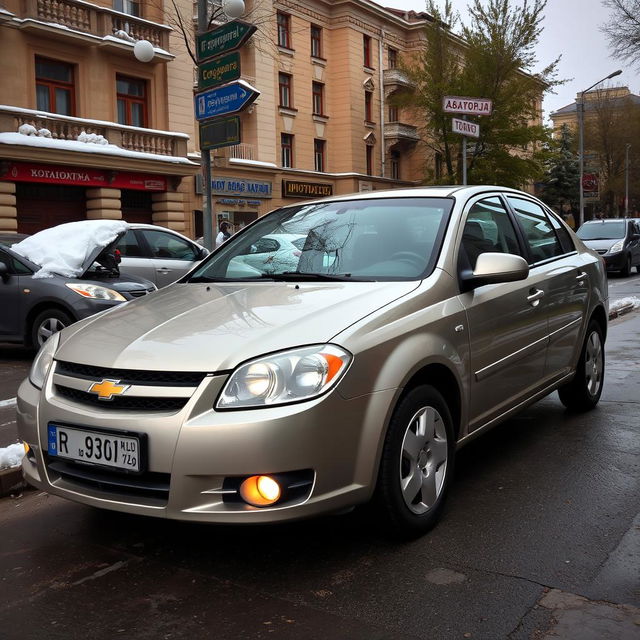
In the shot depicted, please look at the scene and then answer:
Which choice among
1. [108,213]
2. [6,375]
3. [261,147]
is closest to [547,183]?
[261,147]

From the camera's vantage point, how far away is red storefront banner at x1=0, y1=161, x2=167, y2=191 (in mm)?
20078

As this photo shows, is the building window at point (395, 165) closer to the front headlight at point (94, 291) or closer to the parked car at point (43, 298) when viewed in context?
the parked car at point (43, 298)

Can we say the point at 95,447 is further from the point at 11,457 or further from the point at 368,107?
the point at 368,107

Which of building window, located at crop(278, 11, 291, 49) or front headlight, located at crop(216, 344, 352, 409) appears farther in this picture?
building window, located at crop(278, 11, 291, 49)

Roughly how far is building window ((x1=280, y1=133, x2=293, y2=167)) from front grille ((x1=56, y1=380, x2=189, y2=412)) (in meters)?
30.3

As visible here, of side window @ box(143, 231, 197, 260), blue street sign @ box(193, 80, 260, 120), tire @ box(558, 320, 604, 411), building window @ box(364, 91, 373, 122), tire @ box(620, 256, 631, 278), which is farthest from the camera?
building window @ box(364, 91, 373, 122)

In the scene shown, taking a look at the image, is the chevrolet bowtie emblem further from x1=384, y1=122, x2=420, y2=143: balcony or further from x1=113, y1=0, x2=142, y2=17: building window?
x1=384, y1=122, x2=420, y2=143: balcony

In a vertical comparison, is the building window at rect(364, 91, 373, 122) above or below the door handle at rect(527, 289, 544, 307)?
above

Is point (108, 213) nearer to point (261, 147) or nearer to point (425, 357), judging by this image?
point (261, 147)

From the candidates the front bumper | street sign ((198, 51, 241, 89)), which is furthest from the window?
the front bumper

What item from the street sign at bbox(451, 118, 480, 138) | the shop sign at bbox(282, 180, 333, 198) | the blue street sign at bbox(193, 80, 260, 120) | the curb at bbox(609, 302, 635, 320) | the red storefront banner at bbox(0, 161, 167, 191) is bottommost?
the curb at bbox(609, 302, 635, 320)

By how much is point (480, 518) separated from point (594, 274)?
2695mm

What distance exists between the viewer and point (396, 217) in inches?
161

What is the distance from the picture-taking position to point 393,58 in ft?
129
